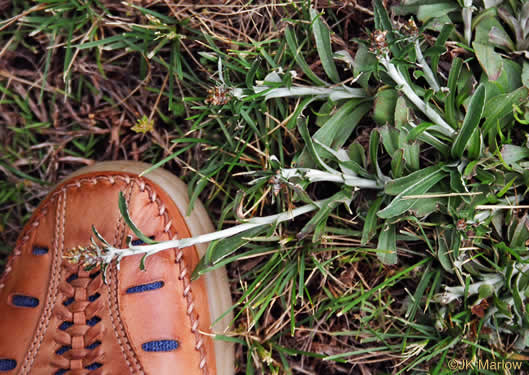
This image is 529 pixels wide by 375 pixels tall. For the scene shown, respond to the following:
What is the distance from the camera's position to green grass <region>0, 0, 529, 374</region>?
1858 millimetres

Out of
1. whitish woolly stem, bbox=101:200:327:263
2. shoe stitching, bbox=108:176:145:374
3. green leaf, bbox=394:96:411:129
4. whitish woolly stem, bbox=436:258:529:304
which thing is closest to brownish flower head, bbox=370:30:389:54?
green leaf, bbox=394:96:411:129

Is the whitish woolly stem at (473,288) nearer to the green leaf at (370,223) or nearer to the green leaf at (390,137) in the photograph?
the green leaf at (370,223)

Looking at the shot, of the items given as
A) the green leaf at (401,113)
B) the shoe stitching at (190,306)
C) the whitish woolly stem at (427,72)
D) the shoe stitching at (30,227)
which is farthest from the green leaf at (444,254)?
the shoe stitching at (30,227)

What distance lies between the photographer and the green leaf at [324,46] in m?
1.99

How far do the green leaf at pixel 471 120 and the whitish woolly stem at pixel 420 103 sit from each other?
7 cm

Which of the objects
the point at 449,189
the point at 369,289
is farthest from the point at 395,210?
the point at 369,289

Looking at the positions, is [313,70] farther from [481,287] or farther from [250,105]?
[481,287]

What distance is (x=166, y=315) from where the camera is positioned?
2133mm

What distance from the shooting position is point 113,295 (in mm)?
2150

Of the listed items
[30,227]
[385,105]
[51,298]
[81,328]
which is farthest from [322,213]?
[30,227]

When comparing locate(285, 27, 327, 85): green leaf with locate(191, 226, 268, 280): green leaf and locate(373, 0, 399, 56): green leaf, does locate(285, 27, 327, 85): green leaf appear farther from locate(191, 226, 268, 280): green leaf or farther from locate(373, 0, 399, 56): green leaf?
locate(191, 226, 268, 280): green leaf

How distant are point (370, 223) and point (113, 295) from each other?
4.03ft

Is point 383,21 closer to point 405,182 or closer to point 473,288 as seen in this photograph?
point 405,182

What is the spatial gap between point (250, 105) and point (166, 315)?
3.43ft
